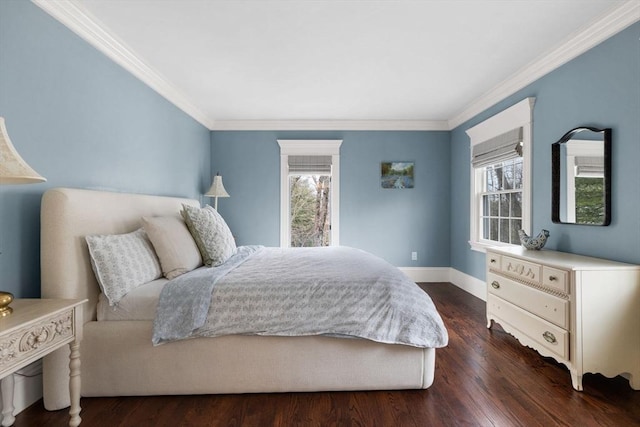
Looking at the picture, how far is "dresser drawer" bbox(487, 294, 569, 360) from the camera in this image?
78.5 inches

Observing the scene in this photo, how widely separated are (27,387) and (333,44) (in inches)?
117

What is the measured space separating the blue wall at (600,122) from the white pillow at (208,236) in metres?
2.78

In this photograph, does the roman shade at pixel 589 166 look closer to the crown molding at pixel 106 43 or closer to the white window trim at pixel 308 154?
the white window trim at pixel 308 154

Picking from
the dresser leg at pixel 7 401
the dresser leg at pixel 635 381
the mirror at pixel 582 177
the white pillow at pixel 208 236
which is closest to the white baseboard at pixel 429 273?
the mirror at pixel 582 177

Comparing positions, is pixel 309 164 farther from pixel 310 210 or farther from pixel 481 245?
pixel 481 245

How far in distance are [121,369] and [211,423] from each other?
0.63 m

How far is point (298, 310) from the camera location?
71.6 inches

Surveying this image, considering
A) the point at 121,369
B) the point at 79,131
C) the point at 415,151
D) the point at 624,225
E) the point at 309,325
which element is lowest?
the point at 121,369

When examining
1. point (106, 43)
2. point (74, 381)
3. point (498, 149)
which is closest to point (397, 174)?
point (498, 149)

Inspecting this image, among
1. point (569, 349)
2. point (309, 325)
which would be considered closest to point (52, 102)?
point (309, 325)

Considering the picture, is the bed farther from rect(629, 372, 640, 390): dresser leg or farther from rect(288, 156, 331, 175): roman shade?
rect(288, 156, 331, 175): roman shade

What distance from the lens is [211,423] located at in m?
1.62

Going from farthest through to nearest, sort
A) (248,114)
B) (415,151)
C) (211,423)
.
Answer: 1. (415,151)
2. (248,114)
3. (211,423)

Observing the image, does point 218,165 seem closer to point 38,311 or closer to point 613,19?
point 38,311
